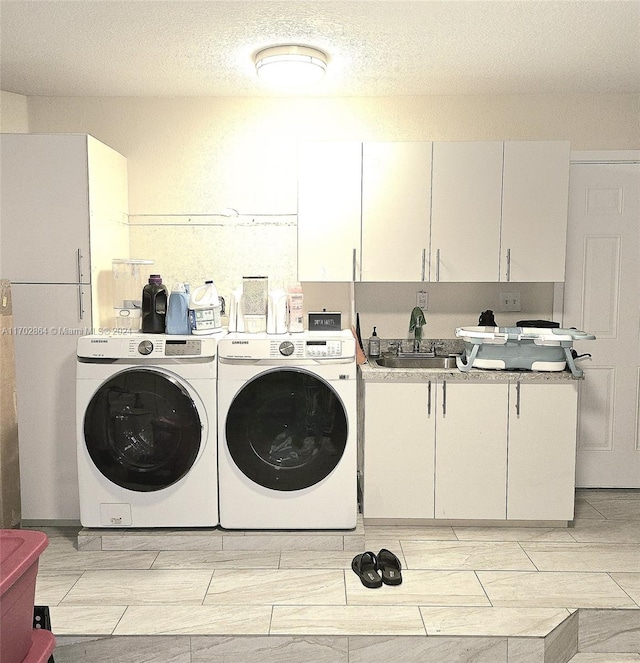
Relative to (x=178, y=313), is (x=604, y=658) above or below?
below

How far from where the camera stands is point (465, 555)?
3182 millimetres

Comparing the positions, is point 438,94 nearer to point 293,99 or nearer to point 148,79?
point 293,99

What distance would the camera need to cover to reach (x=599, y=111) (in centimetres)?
388

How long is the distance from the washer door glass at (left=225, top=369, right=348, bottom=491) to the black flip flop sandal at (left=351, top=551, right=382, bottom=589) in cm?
41

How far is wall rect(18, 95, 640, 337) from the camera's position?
12.8ft

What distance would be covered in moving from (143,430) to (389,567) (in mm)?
1314

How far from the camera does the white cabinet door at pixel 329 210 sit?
3.58m

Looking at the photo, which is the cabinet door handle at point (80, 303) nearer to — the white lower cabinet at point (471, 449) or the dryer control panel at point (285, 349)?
the dryer control panel at point (285, 349)

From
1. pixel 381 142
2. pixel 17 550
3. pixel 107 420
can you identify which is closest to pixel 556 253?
pixel 381 142

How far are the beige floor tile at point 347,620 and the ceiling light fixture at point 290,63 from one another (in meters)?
2.40

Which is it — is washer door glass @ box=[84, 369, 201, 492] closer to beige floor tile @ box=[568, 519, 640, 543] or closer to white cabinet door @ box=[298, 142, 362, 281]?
white cabinet door @ box=[298, 142, 362, 281]

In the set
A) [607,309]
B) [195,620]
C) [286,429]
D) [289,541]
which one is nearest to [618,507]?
[607,309]

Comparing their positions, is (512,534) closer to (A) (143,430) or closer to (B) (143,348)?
(A) (143,430)

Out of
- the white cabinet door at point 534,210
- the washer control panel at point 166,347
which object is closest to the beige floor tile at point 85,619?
the washer control panel at point 166,347
